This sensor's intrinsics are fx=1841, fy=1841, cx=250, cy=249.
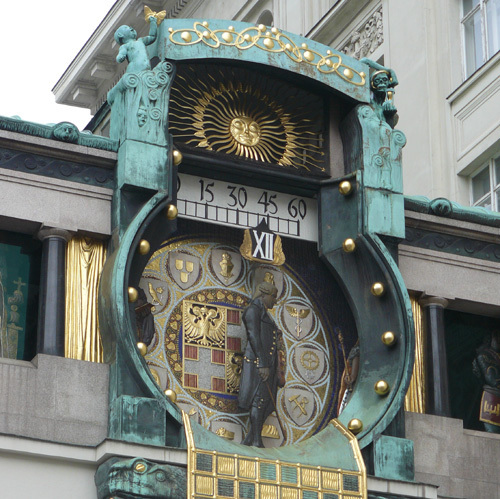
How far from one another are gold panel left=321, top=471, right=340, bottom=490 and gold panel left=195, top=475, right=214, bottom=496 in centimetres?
Result: 102

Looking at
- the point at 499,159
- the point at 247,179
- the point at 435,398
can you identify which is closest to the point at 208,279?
the point at 247,179

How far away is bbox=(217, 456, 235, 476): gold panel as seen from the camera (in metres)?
15.0

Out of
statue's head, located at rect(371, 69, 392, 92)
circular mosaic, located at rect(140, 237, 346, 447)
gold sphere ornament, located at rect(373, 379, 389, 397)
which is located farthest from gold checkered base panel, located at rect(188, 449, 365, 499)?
statue's head, located at rect(371, 69, 392, 92)

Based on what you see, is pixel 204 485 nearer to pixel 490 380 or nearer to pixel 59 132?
pixel 59 132

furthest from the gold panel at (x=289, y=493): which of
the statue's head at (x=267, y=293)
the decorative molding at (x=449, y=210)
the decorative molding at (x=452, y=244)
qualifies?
the decorative molding at (x=449, y=210)

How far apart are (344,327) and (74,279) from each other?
258cm

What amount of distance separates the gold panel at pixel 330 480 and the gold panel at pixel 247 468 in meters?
0.61

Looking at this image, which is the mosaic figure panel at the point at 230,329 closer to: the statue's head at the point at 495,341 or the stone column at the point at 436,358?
the stone column at the point at 436,358

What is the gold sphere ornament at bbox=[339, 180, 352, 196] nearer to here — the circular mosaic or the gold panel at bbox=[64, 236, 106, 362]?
the circular mosaic

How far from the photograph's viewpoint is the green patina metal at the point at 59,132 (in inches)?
618

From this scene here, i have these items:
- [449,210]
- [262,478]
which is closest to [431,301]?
[449,210]

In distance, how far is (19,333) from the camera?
15508 millimetres

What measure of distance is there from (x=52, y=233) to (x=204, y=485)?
2539 mm

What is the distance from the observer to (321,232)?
55.1 ft
